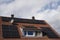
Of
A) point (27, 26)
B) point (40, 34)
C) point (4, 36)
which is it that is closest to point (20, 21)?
point (27, 26)

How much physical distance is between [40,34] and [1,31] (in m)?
6.88

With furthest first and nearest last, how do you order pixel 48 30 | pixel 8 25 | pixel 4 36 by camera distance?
pixel 48 30
pixel 8 25
pixel 4 36

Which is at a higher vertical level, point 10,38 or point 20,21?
point 20,21

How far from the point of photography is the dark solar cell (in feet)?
79.0

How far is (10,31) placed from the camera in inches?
981

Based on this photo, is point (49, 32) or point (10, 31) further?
point (49, 32)

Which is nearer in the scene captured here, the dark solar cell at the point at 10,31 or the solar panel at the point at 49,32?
the dark solar cell at the point at 10,31

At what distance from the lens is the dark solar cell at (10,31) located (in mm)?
24089

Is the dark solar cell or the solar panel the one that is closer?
the dark solar cell

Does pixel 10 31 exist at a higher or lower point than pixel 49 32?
higher

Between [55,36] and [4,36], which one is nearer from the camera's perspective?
[4,36]

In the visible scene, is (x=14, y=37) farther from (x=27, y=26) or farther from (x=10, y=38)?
(x=27, y=26)

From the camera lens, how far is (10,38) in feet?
78.0

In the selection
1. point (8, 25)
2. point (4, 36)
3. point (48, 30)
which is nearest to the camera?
point (4, 36)
